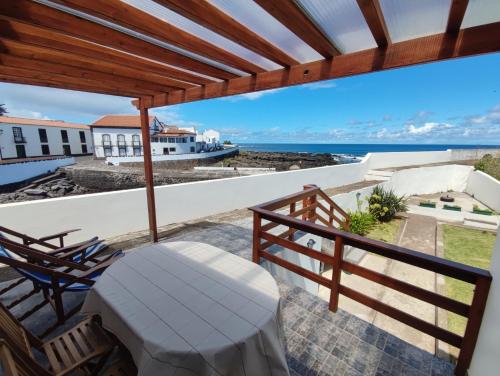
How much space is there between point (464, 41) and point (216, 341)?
2.22 m

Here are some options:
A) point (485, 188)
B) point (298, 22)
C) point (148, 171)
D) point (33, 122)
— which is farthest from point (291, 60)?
point (33, 122)

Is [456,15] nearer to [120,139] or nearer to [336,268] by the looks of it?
[336,268]

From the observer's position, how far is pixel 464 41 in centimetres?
140

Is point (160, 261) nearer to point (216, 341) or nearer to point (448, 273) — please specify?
point (216, 341)

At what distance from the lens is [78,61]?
6.97 feet

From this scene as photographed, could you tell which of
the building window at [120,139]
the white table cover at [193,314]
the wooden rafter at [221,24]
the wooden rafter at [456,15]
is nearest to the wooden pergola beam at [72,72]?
the wooden rafter at [221,24]

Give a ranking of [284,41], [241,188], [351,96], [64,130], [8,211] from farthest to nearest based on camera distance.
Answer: [351,96]
[64,130]
[241,188]
[8,211]
[284,41]

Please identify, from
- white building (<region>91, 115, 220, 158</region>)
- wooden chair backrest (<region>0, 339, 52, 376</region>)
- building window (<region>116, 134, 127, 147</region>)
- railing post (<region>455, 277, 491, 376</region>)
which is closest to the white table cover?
wooden chair backrest (<region>0, 339, 52, 376</region>)

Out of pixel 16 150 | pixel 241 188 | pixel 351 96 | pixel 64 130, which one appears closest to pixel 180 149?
pixel 64 130

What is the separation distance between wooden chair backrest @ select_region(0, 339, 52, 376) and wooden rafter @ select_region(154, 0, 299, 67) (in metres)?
1.68

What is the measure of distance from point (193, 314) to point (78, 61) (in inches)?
94.1

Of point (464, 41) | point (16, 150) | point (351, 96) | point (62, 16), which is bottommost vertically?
point (16, 150)

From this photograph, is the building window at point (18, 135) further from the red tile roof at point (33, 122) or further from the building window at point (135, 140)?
the building window at point (135, 140)

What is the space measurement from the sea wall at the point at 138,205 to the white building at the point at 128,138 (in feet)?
81.9
